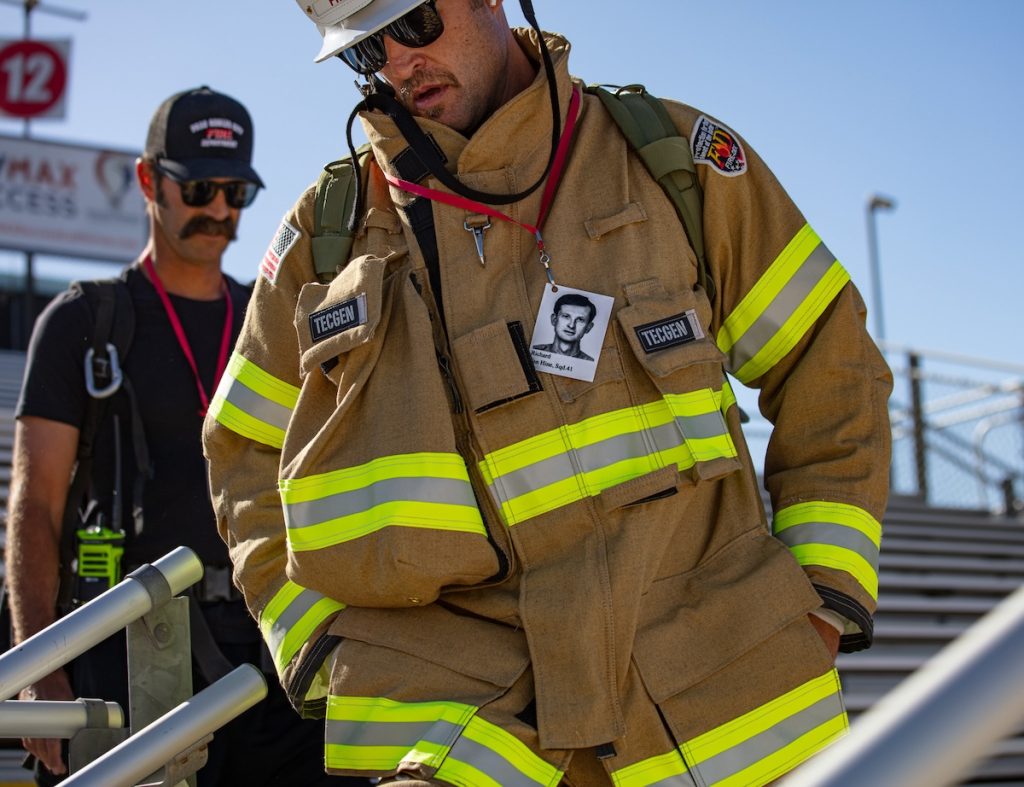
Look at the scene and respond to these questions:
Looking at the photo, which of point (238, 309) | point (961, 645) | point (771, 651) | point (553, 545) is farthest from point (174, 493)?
point (961, 645)

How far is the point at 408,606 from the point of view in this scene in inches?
94.0

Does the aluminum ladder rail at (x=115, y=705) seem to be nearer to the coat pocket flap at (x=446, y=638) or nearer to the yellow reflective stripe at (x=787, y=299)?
the coat pocket flap at (x=446, y=638)

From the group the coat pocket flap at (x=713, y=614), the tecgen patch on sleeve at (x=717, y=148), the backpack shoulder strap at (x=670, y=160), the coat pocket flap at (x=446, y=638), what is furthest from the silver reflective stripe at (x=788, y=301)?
the coat pocket flap at (x=446, y=638)

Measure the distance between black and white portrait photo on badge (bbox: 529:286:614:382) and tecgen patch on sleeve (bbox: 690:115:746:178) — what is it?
0.36 meters

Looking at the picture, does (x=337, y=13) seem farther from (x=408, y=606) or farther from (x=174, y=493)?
(x=174, y=493)

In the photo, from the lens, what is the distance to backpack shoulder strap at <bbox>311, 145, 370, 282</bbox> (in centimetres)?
266

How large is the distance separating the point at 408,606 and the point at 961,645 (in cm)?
153

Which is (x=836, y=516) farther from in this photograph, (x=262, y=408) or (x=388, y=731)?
(x=262, y=408)

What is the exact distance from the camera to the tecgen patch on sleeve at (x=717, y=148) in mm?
2562

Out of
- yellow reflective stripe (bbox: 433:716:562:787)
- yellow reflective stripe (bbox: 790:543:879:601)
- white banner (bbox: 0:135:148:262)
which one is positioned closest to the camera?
yellow reflective stripe (bbox: 433:716:562:787)

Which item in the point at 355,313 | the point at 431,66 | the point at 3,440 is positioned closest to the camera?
the point at 355,313

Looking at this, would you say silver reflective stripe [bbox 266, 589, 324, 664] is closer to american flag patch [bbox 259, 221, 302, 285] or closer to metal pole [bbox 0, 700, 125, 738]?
metal pole [bbox 0, 700, 125, 738]

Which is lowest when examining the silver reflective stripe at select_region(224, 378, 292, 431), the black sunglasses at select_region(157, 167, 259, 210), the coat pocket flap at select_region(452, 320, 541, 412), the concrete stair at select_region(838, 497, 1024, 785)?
the concrete stair at select_region(838, 497, 1024, 785)

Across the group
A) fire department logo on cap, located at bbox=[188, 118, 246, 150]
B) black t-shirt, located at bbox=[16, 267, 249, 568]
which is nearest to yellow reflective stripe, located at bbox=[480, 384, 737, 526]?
black t-shirt, located at bbox=[16, 267, 249, 568]
